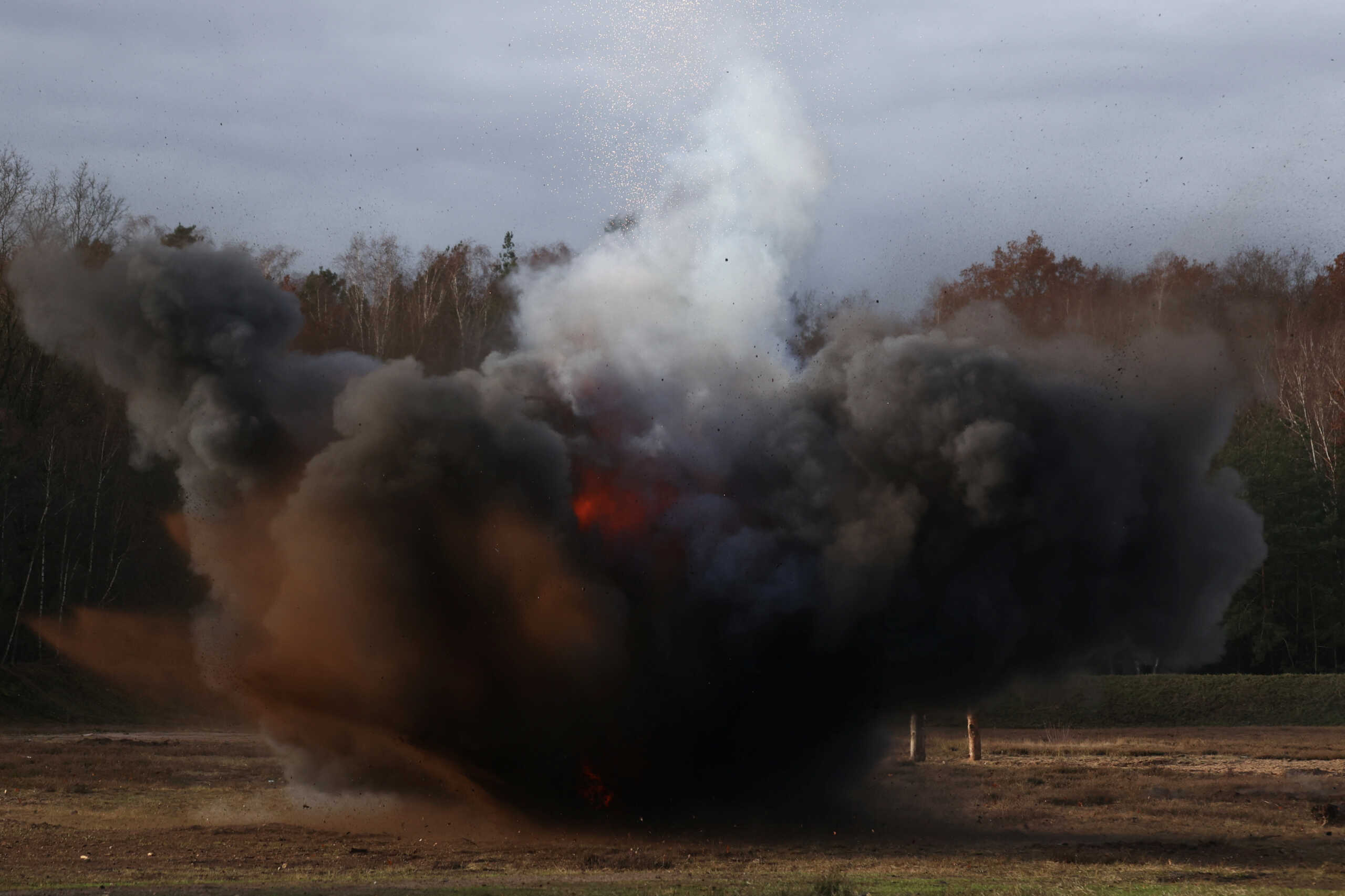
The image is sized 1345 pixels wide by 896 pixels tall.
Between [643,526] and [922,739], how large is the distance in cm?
1918

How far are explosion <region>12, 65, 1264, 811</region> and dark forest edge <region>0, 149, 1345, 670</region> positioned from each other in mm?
21933

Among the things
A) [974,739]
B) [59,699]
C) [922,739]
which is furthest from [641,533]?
[59,699]

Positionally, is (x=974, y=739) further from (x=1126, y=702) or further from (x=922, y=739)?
(x=1126, y=702)

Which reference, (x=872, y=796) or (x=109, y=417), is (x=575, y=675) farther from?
(x=109, y=417)

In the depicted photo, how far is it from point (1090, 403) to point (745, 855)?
11730 mm

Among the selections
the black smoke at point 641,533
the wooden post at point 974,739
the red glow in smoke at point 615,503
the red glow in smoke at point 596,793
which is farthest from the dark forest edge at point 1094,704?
the red glow in smoke at point 615,503

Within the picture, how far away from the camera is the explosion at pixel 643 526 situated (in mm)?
26062

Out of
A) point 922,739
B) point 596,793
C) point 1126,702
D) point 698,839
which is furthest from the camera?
point 1126,702

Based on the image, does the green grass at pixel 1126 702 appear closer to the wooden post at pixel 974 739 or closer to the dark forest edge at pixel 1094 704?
the dark forest edge at pixel 1094 704

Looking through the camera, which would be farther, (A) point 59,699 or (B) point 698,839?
(A) point 59,699

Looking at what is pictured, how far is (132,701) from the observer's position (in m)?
59.4

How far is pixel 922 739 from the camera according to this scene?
42000mm

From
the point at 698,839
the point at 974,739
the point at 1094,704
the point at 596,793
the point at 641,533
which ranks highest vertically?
the point at 641,533

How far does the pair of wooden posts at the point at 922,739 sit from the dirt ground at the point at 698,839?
5.94ft
